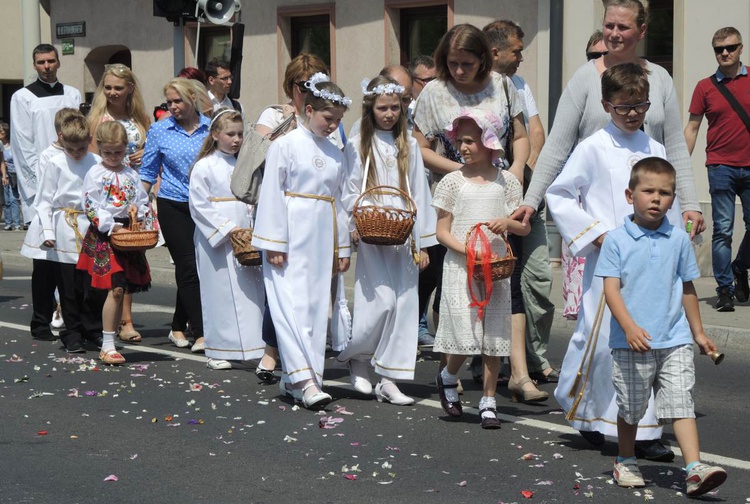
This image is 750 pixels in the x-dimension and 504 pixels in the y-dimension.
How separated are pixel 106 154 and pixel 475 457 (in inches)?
165

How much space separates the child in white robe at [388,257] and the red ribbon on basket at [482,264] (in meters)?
0.76

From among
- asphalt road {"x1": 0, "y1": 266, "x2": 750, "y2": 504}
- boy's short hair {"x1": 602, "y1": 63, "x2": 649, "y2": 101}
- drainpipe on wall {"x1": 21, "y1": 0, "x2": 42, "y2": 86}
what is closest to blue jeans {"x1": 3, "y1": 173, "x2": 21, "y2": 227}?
drainpipe on wall {"x1": 21, "y1": 0, "x2": 42, "y2": 86}

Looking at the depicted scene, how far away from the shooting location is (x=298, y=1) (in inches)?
787

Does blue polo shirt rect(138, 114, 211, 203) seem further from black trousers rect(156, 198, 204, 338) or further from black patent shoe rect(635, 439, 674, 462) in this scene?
black patent shoe rect(635, 439, 674, 462)

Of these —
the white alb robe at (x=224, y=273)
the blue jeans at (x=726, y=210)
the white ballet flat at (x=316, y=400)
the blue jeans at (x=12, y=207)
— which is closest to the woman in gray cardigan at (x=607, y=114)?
the white ballet flat at (x=316, y=400)

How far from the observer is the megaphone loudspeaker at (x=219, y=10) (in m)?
14.3

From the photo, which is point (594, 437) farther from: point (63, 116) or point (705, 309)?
point (705, 309)

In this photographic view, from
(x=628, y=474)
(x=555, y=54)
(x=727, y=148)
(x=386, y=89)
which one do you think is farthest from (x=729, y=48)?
(x=628, y=474)

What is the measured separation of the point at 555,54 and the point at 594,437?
8.14 metres

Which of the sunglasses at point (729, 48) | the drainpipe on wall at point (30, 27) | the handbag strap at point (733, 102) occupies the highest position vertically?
the drainpipe on wall at point (30, 27)

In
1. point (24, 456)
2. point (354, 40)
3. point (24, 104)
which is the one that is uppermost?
point (354, 40)

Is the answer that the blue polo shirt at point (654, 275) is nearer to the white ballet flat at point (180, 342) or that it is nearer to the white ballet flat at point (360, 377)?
the white ballet flat at point (360, 377)

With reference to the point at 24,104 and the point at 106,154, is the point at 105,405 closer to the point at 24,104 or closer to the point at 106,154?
the point at 106,154

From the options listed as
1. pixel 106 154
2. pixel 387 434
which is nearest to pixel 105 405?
pixel 387 434
